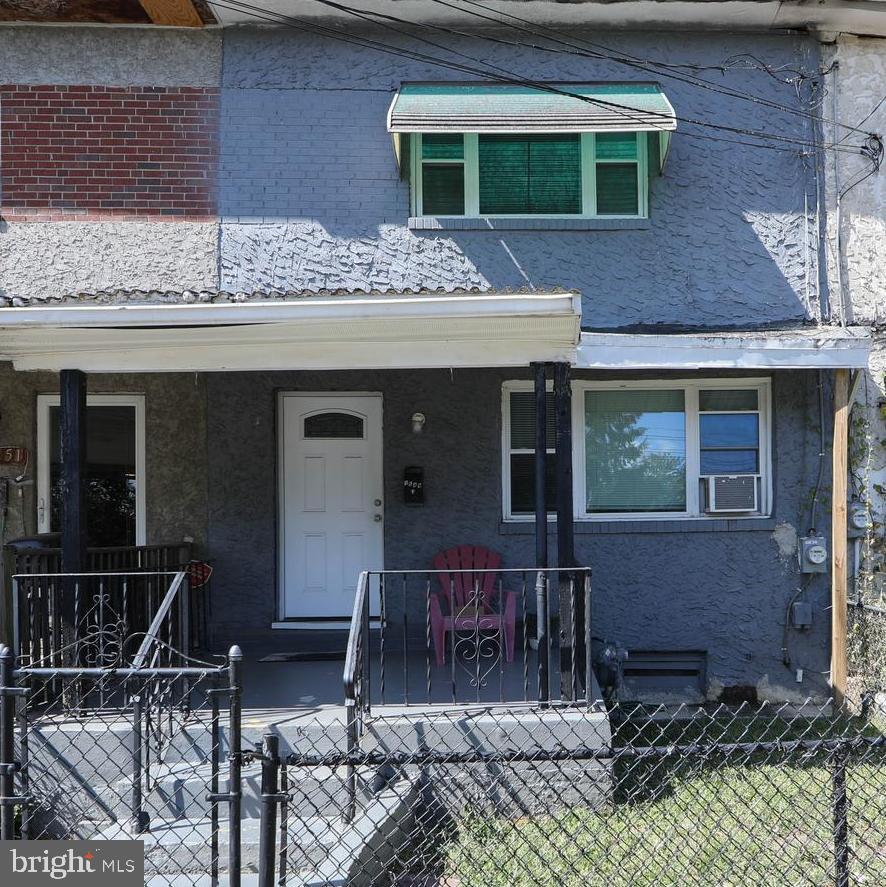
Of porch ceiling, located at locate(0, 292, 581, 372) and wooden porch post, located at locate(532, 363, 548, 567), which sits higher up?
porch ceiling, located at locate(0, 292, 581, 372)

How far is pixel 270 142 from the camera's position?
7945 millimetres

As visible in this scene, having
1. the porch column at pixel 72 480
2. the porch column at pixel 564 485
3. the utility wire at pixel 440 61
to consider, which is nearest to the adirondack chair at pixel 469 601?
the porch column at pixel 564 485

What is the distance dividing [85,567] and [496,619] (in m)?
3.02

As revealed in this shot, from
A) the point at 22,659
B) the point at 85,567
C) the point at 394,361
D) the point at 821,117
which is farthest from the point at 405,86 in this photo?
the point at 22,659

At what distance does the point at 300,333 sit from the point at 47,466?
3570 mm

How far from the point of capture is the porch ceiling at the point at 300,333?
5.64 m

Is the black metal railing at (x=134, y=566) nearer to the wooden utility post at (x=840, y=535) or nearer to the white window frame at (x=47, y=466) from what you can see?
the white window frame at (x=47, y=466)

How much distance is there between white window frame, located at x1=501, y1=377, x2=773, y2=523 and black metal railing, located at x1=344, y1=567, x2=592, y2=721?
0.82 m

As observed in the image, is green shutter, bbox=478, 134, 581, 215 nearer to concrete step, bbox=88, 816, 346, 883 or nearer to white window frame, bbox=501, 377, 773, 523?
white window frame, bbox=501, 377, 773, 523

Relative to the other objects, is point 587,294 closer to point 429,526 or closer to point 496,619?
point 429,526

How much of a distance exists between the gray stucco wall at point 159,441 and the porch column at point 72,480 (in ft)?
6.32

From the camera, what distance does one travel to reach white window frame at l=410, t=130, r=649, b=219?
7.91 metres

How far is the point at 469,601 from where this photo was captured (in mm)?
6953

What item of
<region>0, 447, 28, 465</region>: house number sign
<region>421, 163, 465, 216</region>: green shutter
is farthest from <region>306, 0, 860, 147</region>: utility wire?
<region>0, 447, 28, 465</region>: house number sign
